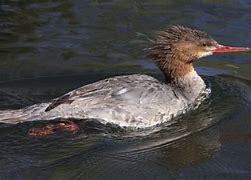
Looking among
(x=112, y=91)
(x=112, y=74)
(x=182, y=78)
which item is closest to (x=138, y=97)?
(x=112, y=91)

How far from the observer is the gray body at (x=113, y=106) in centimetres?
720

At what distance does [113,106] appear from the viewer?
7250 millimetres

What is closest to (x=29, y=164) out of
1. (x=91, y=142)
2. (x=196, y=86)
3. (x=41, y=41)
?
(x=91, y=142)

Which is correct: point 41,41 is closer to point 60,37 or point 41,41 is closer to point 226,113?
point 60,37

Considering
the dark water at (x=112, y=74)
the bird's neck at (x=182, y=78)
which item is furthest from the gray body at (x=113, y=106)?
the bird's neck at (x=182, y=78)

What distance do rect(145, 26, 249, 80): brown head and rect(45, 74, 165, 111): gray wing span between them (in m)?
0.49

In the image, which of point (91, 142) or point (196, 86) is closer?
point (91, 142)

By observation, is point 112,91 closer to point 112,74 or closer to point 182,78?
point 182,78

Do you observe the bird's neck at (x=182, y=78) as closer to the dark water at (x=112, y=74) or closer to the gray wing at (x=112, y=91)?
the dark water at (x=112, y=74)

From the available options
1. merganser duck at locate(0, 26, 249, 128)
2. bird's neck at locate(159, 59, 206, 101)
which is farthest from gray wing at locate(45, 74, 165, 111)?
bird's neck at locate(159, 59, 206, 101)

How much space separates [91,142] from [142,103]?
0.77 meters

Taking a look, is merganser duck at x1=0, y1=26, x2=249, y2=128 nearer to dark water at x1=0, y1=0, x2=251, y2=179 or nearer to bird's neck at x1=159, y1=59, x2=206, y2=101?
bird's neck at x1=159, y1=59, x2=206, y2=101

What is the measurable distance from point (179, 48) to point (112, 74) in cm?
114

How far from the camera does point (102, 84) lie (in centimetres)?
739
